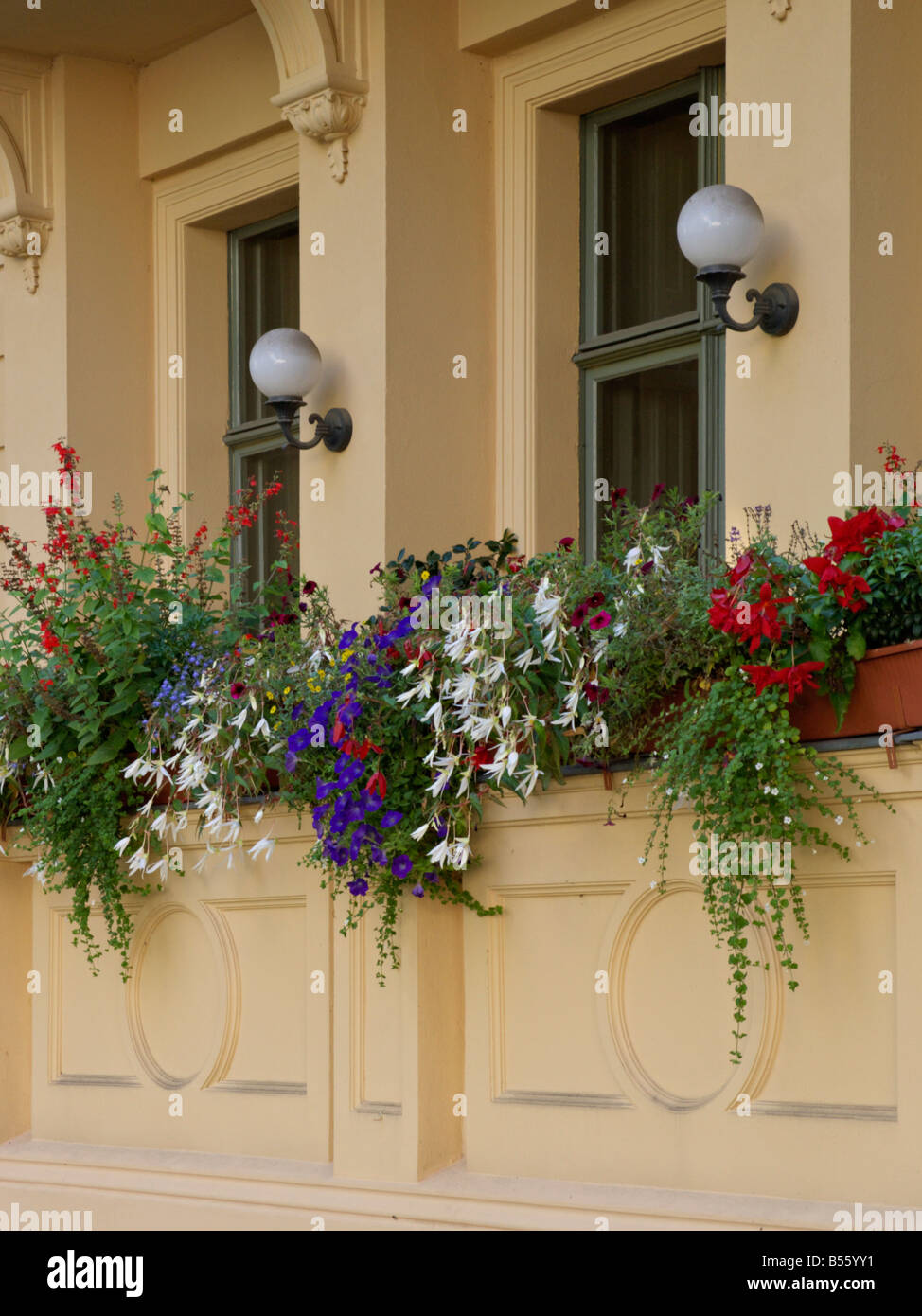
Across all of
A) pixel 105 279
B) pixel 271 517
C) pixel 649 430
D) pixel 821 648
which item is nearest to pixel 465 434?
pixel 649 430

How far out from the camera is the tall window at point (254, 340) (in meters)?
7.94

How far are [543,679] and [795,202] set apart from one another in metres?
1.58

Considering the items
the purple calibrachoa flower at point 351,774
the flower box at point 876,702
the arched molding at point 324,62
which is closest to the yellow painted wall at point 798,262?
the flower box at point 876,702

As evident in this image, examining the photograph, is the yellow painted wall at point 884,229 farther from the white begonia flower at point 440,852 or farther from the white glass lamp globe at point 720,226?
the white begonia flower at point 440,852

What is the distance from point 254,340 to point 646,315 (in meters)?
2.34

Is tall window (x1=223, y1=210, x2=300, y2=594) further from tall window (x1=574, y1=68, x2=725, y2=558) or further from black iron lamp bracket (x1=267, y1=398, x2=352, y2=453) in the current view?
tall window (x1=574, y1=68, x2=725, y2=558)

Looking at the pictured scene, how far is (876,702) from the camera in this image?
4129mm

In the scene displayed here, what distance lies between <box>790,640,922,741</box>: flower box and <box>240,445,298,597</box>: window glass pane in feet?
12.8

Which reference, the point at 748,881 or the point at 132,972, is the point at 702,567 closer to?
the point at 748,881

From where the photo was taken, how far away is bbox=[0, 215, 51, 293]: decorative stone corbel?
26.2 feet

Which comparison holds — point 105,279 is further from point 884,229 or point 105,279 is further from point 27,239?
point 884,229

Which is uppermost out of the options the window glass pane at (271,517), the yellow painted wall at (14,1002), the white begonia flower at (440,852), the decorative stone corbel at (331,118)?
the decorative stone corbel at (331,118)

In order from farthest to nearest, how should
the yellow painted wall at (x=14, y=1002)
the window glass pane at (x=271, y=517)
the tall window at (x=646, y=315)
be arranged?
the window glass pane at (x=271, y=517) < the yellow painted wall at (x=14, y=1002) < the tall window at (x=646, y=315)

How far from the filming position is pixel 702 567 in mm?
4941
